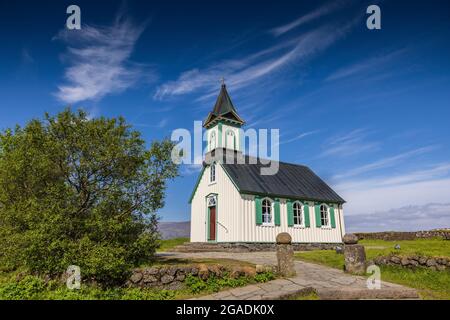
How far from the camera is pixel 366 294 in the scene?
731 cm

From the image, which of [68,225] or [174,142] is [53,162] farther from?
[174,142]

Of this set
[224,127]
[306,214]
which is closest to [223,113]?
[224,127]

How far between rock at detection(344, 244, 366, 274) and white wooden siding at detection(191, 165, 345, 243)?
27.8 ft

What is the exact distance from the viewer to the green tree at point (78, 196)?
27.4 ft

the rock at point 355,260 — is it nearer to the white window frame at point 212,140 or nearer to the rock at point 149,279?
the rock at point 149,279

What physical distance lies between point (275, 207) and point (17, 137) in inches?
576

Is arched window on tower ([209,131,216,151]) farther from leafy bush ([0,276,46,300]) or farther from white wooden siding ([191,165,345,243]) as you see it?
leafy bush ([0,276,46,300])

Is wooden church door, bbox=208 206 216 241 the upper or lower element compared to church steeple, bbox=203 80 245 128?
lower

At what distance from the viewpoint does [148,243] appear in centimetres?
947

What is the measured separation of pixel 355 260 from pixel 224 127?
14.2 metres

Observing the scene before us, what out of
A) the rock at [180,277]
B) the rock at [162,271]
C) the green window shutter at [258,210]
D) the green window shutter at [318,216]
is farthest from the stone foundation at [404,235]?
the rock at [162,271]

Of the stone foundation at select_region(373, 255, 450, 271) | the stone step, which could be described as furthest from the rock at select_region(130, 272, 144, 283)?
the stone foundation at select_region(373, 255, 450, 271)

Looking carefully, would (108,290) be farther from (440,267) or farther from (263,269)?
(440,267)

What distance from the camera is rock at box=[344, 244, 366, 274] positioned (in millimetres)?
9836
